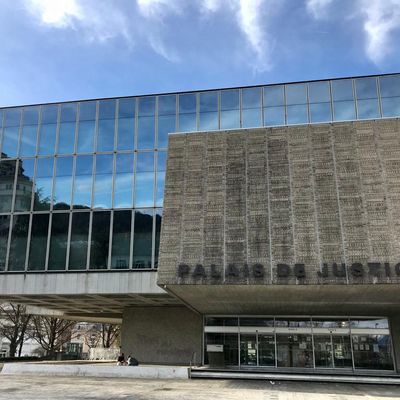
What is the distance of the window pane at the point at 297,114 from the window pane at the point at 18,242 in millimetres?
18174

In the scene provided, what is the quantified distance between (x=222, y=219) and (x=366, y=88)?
48.8ft

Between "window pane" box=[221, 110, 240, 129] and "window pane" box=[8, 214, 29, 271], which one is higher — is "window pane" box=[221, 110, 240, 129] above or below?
above

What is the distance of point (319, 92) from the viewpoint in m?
29.7

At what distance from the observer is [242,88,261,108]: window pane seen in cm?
3006

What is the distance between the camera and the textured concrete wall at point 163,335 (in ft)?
103

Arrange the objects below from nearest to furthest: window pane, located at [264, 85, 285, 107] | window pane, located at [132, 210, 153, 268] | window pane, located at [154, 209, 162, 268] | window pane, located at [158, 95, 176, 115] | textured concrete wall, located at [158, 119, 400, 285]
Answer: textured concrete wall, located at [158, 119, 400, 285] < window pane, located at [154, 209, 162, 268] < window pane, located at [132, 210, 153, 268] < window pane, located at [264, 85, 285, 107] < window pane, located at [158, 95, 176, 115]

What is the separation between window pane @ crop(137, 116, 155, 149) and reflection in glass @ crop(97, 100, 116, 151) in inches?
72.6

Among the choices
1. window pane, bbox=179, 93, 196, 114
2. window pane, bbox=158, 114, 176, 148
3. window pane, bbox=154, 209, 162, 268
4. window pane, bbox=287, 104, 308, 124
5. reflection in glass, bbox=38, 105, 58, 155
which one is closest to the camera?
window pane, bbox=154, 209, 162, 268

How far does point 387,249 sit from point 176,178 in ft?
32.5

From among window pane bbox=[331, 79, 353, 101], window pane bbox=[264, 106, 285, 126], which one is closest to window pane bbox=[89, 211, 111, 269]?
window pane bbox=[264, 106, 285, 126]

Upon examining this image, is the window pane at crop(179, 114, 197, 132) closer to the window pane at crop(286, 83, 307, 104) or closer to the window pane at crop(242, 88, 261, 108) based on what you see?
the window pane at crop(242, 88, 261, 108)

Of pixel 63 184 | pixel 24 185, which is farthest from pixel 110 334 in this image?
pixel 63 184

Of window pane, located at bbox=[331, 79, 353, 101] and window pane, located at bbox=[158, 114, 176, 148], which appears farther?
window pane, located at bbox=[158, 114, 176, 148]

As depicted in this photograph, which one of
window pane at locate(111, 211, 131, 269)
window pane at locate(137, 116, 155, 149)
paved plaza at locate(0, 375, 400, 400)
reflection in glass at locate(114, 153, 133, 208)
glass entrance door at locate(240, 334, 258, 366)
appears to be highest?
window pane at locate(137, 116, 155, 149)
